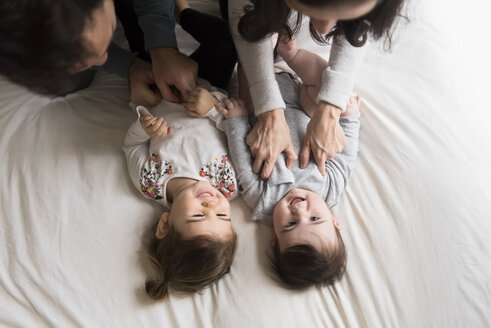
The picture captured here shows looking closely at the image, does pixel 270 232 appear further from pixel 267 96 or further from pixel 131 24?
pixel 131 24

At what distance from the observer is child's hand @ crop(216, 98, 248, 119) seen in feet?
3.71

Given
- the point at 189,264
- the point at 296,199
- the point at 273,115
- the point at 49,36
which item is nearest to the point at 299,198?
the point at 296,199

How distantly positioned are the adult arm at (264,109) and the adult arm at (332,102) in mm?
70

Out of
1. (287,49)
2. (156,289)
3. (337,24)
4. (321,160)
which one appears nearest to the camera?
(337,24)

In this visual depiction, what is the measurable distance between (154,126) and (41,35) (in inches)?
Answer: 16.4

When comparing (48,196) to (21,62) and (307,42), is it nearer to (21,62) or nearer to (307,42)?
(21,62)

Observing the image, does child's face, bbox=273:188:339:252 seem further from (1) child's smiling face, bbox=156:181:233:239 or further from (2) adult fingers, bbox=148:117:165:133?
(2) adult fingers, bbox=148:117:165:133

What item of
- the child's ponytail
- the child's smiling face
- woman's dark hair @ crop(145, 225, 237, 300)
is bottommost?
the child's ponytail

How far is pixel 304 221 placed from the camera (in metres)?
1.01

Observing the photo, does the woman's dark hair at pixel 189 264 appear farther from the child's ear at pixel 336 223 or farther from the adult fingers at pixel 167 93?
the adult fingers at pixel 167 93

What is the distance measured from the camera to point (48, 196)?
107 cm

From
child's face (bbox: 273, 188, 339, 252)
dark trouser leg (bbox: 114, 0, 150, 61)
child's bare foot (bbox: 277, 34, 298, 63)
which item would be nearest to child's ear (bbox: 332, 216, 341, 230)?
child's face (bbox: 273, 188, 339, 252)

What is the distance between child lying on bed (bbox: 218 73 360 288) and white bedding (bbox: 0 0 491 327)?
0.13ft

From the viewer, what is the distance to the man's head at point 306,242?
0.97 metres
